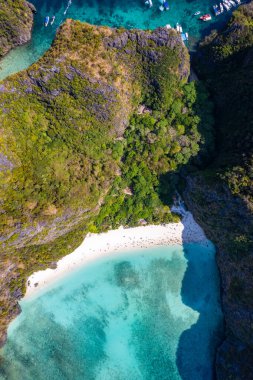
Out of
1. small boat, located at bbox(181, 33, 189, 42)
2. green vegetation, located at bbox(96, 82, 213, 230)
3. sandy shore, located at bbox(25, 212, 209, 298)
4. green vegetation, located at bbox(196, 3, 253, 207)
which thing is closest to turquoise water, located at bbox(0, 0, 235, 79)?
small boat, located at bbox(181, 33, 189, 42)

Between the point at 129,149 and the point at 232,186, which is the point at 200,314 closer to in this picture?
the point at 232,186

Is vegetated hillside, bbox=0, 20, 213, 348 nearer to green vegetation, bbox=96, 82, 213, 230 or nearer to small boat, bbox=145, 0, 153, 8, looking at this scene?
green vegetation, bbox=96, 82, 213, 230

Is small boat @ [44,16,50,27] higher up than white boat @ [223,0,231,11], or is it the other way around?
small boat @ [44,16,50,27]

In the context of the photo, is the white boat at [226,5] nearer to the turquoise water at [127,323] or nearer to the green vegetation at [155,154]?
the green vegetation at [155,154]

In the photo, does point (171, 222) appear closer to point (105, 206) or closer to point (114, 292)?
point (105, 206)

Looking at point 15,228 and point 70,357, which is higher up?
point 15,228

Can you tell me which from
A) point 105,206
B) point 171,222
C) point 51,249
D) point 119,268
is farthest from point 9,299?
point 171,222
